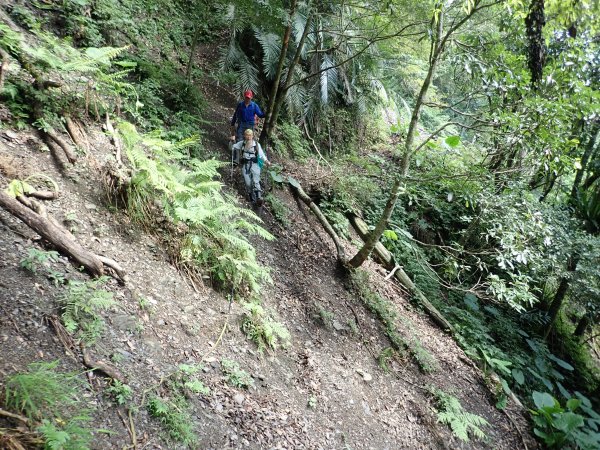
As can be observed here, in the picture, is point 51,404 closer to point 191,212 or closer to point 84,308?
point 84,308

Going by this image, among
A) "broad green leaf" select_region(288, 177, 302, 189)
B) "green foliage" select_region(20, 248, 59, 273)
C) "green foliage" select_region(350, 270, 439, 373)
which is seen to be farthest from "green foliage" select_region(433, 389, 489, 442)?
"green foliage" select_region(20, 248, 59, 273)

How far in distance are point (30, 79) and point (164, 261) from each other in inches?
105

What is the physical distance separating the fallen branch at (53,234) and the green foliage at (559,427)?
787cm

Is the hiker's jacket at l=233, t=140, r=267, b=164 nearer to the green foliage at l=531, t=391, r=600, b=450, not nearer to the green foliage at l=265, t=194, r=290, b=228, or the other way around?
the green foliage at l=265, t=194, r=290, b=228

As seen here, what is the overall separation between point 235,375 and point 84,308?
165cm

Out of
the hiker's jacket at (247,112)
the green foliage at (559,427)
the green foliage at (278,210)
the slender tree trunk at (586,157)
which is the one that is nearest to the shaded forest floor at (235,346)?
the green foliage at (278,210)

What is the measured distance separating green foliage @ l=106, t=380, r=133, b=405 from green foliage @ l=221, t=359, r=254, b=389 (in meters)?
1.16

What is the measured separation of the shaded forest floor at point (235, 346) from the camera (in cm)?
307

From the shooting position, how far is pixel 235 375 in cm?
411

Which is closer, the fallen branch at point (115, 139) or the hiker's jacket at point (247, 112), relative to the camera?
the fallen branch at point (115, 139)

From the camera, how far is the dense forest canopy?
496cm

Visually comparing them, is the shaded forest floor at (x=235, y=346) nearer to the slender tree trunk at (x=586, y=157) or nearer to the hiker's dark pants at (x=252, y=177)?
the hiker's dark pants at (x=252, y=177)

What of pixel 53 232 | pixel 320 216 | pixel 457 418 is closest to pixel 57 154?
pixel 53 232

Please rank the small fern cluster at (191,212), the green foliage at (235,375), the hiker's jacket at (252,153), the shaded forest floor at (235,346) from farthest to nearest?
1. the hiker's jacket at (252,153)
2. the small fern cluster at (191,212)
3. the green foliage at (235,375)
4. the shaded forest floor at (235,346)
